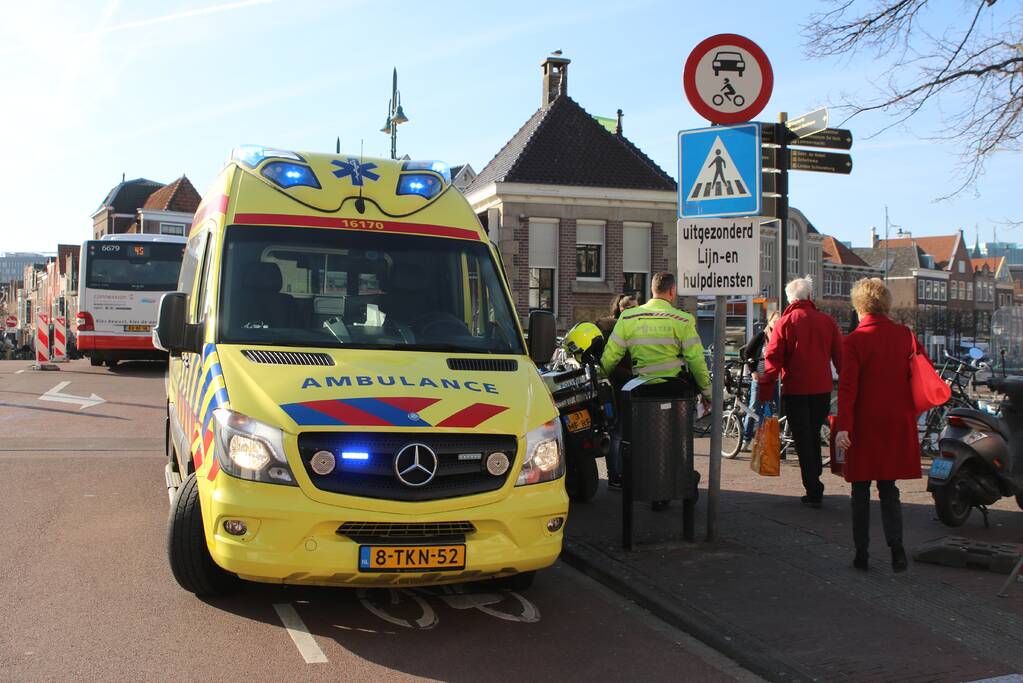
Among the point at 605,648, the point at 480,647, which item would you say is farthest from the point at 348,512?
the point at 605,648

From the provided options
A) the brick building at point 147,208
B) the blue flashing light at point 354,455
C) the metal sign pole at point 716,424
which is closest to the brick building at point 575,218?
the metal sign pole at point 716,424

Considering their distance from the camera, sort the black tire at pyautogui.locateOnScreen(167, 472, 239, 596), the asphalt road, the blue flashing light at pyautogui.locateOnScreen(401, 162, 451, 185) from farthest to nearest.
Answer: the blue flashing light at pyautogui.locateOnScreen(401, 162, 451, 185), the black tire at pyautogui.locateOnScreen(167, 472, 239, 596), the asphalt road

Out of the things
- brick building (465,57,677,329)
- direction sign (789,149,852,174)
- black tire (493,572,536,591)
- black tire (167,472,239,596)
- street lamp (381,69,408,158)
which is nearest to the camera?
black tire (167,472,239,596)

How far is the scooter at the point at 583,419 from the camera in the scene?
27.0ft

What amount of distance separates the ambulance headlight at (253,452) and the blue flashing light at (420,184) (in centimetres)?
226

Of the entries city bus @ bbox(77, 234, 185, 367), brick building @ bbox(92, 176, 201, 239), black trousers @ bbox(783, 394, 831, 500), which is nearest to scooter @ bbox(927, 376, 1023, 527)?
black trousers @ bbox(783, 394, 831, 500)

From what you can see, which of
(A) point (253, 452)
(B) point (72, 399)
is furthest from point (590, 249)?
(A) point (253, 452)

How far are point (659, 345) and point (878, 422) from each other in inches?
81.6

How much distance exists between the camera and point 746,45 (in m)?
6.78

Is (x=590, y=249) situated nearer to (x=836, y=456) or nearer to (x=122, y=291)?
(x=122, y=291)

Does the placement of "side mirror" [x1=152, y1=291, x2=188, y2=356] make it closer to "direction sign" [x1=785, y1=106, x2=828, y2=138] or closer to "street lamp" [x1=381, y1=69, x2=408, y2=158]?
"direction sign" [x1=785, y1=106, x2=828, y2=138]

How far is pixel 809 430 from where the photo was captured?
8.48 metres

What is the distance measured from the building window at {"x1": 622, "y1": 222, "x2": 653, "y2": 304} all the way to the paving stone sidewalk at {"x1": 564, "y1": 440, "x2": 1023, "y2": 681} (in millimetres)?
25437

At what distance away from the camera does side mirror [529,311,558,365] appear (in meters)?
6.49
